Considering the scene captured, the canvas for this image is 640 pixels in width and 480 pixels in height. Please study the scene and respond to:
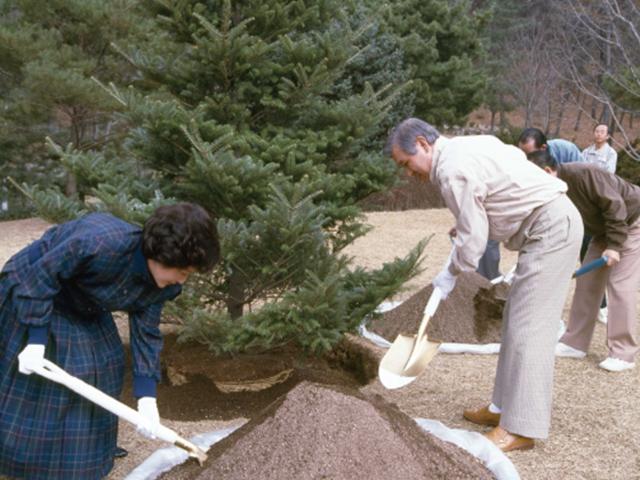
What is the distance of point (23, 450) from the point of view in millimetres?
2424

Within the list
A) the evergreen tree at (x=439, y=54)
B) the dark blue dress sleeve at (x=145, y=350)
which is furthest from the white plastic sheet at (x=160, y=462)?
the evergreen tree at (x=439, y=54)

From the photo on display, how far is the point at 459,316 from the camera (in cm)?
520

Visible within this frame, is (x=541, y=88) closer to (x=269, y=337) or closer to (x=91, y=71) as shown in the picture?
(x=91, y=71)

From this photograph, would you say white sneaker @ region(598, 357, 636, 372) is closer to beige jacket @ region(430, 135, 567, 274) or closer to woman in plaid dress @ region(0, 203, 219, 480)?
beige jacket @ region(430, 135, 567, 274)

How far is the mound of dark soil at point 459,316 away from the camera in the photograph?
5.06 m

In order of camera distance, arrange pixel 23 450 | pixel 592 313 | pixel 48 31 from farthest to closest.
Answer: pixel 48 31 → pixel 592 313 → pixel 23 450

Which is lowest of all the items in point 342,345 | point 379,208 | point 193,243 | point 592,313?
point 379,208

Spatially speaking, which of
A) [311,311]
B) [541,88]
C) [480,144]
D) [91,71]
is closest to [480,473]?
[311,311]

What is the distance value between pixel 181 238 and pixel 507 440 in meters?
1.80

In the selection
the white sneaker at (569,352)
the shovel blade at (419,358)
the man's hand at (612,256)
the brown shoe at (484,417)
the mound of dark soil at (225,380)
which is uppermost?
the man's hand at (612,256)

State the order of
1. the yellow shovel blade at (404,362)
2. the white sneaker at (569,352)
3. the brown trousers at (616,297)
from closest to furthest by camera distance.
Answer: the yellow shovel blade at (404,362)
the brown trousers at (616,297)
the white sneaker at (569,352)

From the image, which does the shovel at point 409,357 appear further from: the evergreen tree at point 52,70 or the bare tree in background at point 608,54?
the evergreen tree at point 52,70

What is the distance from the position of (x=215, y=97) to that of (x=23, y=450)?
208 cm

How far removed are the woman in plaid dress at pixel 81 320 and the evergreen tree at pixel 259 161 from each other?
791 millimetres
